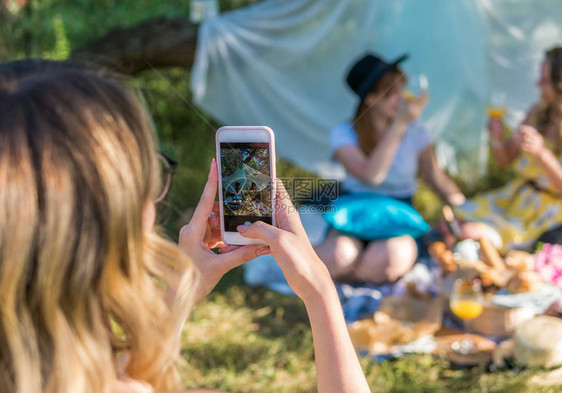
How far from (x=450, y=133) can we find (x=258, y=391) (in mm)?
1626

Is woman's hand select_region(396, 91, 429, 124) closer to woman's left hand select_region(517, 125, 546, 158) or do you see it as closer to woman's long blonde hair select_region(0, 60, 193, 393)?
woman's left hand select_region(517, 125, 546, 158)

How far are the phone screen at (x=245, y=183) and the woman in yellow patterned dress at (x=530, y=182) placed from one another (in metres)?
1.38

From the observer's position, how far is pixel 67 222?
Result: 0.47m

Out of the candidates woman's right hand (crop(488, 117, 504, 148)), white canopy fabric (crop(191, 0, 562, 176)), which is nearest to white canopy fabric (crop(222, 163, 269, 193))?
white canopy fabric (crop(191, 0, 562, 176))

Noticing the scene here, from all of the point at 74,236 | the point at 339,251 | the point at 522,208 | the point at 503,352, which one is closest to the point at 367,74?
the point at 339,251

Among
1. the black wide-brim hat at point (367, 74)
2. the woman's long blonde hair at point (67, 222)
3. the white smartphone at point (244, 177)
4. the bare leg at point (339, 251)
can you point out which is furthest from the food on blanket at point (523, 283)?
the woman's long blonde hair at point (67, 222)

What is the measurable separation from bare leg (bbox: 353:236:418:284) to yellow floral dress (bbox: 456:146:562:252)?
1.01 feet

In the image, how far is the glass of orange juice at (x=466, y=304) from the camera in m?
1.62

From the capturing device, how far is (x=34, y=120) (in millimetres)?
467

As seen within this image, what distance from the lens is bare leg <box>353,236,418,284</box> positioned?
1.92 metres

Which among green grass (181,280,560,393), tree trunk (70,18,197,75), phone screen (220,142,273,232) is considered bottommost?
green grass (181,280,560,393)

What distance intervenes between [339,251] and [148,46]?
1.89 metres

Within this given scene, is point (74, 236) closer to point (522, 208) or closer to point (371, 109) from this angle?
point (371, 109)

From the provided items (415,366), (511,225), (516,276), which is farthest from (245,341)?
(511,225)
